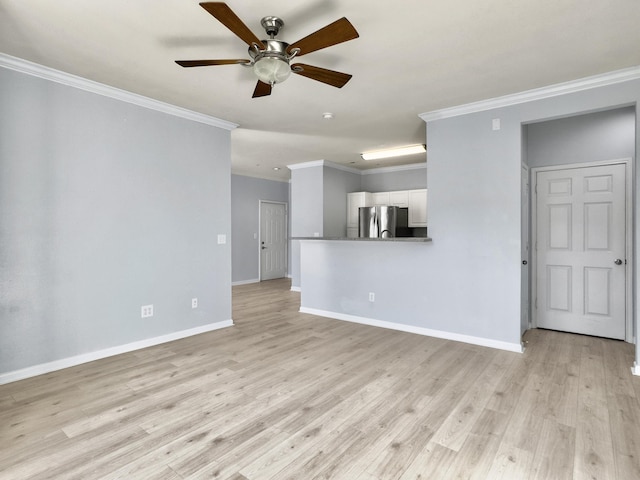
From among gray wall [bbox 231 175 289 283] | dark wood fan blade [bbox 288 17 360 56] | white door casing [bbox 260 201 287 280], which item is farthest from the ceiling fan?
white door casing [bbox 260 201 287 280]

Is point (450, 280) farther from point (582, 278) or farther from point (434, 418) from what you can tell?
point (434, 418)

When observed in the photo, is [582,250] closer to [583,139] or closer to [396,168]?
[583,139]

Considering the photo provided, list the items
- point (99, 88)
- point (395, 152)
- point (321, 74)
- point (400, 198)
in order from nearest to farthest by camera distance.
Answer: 1. point (321, 74)
2. point (99, 88)
3. point (395, 152)
4. point (400, 198)

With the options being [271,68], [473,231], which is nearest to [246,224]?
[473,231]

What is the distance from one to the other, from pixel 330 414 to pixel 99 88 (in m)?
3.47

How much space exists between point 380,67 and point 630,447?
302 centimetres

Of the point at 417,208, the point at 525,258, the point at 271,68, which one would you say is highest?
the point at 271,68

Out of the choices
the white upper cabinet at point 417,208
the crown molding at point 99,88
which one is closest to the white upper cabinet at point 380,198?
the white upper cabinet at point 417,208

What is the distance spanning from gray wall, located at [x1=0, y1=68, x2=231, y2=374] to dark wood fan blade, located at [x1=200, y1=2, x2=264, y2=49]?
2096mm

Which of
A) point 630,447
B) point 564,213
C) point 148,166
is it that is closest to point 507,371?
point 630,447

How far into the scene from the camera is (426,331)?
409 cm

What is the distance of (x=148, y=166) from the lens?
3.62 m

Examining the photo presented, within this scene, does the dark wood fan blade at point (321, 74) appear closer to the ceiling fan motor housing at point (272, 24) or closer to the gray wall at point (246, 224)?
the ceiling fan motor housing at point (272, 24)

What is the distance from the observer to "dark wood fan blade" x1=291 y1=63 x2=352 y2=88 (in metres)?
2.29
